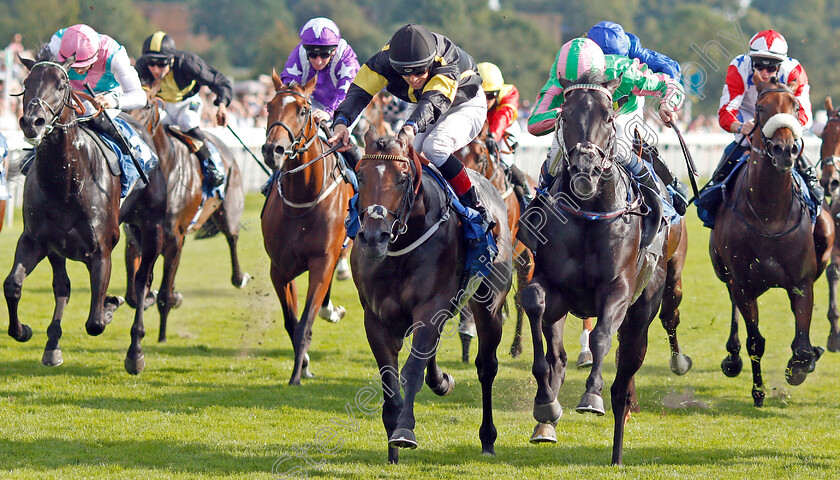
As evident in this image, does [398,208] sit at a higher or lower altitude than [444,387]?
higher

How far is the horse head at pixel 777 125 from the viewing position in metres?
6.01

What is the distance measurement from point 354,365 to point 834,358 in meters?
4.12

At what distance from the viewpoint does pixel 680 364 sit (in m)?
7.43

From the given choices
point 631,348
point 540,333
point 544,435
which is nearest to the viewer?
point 540,333

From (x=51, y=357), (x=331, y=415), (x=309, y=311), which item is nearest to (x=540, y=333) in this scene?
(x=331, y=415)

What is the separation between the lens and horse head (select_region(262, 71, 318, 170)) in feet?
21.9

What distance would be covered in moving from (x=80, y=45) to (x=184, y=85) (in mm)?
→ 2381

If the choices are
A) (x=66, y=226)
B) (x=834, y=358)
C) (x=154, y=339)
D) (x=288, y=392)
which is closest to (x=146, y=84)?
(x=154, y=339)

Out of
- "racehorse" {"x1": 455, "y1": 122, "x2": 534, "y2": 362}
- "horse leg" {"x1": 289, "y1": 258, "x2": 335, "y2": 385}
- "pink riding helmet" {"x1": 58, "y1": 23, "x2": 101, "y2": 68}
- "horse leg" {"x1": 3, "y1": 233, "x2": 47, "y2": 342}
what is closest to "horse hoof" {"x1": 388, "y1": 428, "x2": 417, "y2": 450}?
"horse leg" {"x1": 289, "y1": 258, "x2": 335, "y2": 385}

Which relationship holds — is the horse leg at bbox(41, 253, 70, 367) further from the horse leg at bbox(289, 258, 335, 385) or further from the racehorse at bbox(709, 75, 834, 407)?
the racehorse at bbox(709, 75, 834, 407)

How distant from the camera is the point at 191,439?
573cm

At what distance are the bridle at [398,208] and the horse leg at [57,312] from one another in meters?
2.78

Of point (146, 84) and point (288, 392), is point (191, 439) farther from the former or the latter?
point (146, 84)

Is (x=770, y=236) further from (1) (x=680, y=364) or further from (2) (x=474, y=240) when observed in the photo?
(2) (x=474, y=240)
